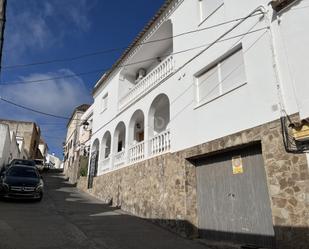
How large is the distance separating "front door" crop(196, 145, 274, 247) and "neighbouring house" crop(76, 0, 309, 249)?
0.03m

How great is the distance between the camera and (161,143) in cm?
1170

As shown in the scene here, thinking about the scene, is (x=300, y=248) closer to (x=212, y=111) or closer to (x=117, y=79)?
(x=212, y=111)

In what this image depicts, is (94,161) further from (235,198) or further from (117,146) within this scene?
(235,198)

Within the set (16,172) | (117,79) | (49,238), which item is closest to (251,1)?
(49,238)

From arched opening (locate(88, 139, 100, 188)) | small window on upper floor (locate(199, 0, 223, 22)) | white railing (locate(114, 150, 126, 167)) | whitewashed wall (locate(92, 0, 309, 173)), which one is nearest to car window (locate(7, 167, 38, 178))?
white railing (locate(114, 150, 126, 167))

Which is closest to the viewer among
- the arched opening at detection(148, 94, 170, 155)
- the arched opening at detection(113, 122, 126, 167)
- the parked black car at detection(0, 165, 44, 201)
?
the arched opening at detection(148, 94, 170, 155)

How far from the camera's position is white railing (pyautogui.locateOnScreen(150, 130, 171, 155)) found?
1125 cm

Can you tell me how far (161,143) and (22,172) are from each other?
7.93m

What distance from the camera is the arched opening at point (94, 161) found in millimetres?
19506

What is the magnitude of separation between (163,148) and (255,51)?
5.28 m

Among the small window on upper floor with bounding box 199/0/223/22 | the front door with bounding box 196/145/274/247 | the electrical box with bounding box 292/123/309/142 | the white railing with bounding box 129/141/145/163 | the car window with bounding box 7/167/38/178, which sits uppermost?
the small window on upper floor with bounding box 199/0/223/22

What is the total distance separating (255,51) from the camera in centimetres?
767

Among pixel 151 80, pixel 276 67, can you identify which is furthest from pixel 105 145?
pixel 276 67

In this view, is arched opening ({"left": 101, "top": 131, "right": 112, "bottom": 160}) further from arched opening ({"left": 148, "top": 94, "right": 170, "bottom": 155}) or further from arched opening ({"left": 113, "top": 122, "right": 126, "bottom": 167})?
arched opening ({"left": 148, "top": 94, "right": 170, "bottom": 155})
